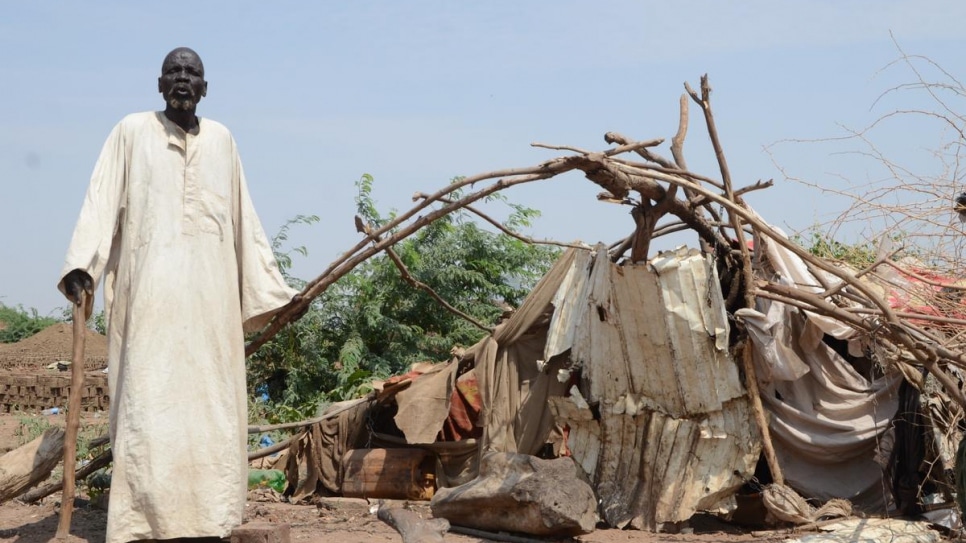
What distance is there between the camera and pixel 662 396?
→ 22.8ft

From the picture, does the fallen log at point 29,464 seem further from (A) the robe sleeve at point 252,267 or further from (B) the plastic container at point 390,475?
(B) the plastic container at point 390,475

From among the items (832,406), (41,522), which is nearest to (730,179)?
(832,406)

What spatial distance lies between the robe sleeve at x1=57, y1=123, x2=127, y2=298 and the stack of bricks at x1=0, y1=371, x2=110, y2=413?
916 cm

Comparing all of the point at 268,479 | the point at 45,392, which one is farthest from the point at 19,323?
the point at 268,479

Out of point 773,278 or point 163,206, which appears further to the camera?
point 773,278

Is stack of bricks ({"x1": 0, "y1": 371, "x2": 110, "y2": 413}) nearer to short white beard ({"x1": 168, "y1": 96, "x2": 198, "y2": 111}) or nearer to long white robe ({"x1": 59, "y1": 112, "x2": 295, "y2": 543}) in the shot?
long white robe ({"x1": 59, "y1": 112, "x2": 295, "y2": 543})

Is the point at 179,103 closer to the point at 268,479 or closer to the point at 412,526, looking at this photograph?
the point at 412,526

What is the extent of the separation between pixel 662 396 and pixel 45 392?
990 centimetres

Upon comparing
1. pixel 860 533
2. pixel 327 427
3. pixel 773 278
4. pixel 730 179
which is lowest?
pixel 860 533

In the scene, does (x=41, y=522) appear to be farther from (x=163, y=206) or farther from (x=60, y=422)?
(x=60, y=422)

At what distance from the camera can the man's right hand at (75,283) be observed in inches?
197

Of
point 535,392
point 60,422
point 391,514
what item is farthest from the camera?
point 60,422

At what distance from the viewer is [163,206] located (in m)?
5.12

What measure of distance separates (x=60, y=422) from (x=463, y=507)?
7938mm
